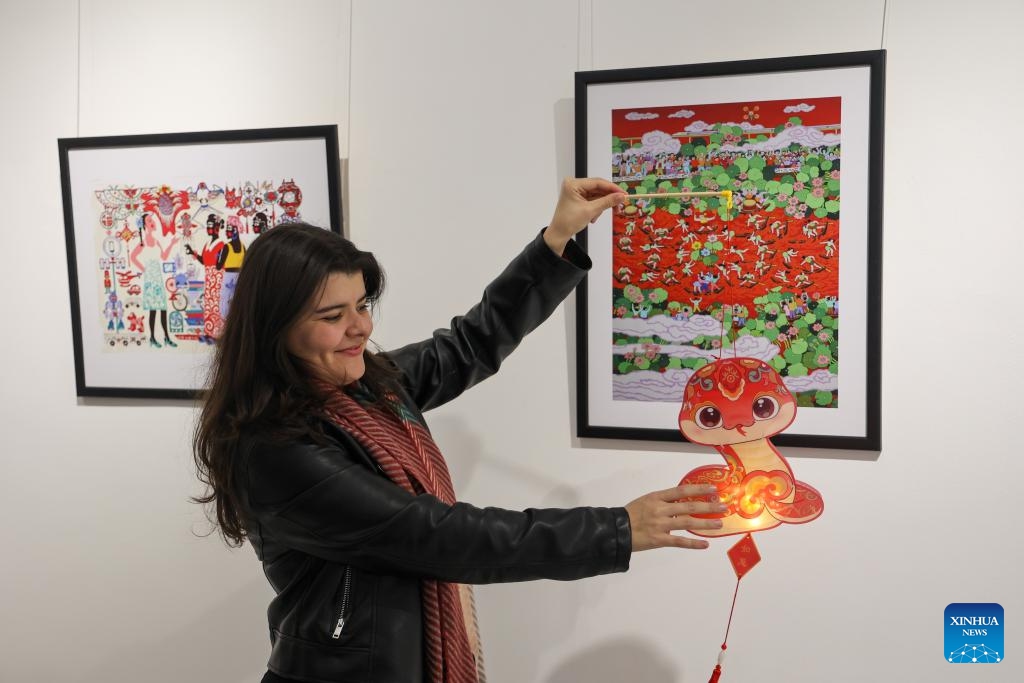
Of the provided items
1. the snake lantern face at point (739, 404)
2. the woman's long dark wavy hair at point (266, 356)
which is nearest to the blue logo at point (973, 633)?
the snake lantern face at point (739, 404)

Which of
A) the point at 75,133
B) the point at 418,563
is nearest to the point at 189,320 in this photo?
the point at 75,133

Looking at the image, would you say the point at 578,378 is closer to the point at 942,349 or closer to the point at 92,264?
the point at 942,349

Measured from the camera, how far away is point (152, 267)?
1816 millimetres

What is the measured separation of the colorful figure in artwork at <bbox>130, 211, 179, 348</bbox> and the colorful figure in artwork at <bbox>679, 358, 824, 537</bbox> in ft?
4.12

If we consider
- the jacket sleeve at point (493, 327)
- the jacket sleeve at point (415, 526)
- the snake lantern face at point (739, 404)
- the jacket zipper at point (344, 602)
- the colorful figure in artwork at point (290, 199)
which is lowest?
the jacket zipper at point (344, 602)

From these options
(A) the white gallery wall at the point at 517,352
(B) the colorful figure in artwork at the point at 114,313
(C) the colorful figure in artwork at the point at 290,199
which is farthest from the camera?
(B) the colorful figure in artwork at the point at 114,313

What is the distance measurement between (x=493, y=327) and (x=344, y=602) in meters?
0.52

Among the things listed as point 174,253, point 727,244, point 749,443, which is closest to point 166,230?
point 174,253

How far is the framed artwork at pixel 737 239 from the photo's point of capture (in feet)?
4.75

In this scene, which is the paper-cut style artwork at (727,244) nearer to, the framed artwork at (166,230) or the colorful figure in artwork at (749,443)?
the colorful figure in artwork at (749,443)

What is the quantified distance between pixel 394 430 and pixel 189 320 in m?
0.82

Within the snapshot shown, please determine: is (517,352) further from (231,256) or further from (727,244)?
(231,256)

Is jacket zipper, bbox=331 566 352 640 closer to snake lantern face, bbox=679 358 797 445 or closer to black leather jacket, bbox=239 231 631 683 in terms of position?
black leather jacket, bbox=239 231 631 683

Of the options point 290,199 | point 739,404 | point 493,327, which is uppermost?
point 290,199
